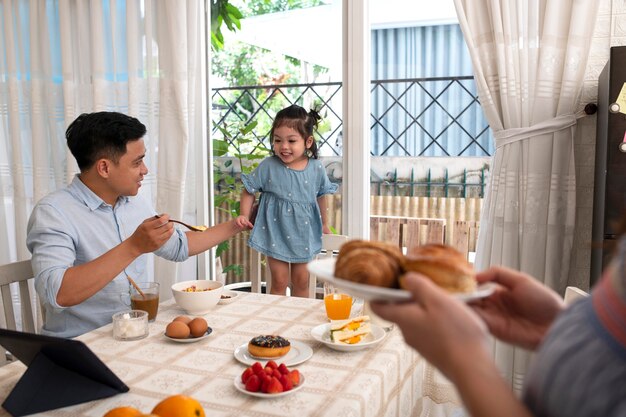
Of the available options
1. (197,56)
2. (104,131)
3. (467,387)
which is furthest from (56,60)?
(467,387)

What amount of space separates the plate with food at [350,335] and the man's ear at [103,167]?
3.12 feet

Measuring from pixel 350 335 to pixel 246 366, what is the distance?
0.27 metres

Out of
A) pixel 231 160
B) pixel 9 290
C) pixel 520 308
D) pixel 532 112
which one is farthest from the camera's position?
pixel 231 160

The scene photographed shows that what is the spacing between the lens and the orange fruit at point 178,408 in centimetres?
96

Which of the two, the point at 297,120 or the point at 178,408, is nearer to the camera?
the point at 178,408

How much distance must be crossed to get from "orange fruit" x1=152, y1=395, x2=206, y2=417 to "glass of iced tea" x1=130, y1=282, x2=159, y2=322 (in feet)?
2.33

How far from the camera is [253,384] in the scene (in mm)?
1154

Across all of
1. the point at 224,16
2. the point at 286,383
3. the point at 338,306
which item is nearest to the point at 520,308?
the point at 286,383

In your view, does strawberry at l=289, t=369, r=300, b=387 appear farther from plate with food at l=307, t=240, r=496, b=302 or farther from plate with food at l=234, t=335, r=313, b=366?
plate with food at l=307, t=240, r=496, b=302

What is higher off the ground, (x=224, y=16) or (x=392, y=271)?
(x=224, y=16)

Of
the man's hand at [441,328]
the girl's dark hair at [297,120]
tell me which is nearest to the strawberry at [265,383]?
the man's hand at [441,328]

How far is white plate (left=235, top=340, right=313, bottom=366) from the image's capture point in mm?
1338

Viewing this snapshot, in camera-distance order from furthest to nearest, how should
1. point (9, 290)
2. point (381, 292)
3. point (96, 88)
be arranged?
point (96, 88) < point (9, 290) < point (381, 292)

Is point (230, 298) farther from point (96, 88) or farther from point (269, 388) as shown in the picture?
point (96, 88)
